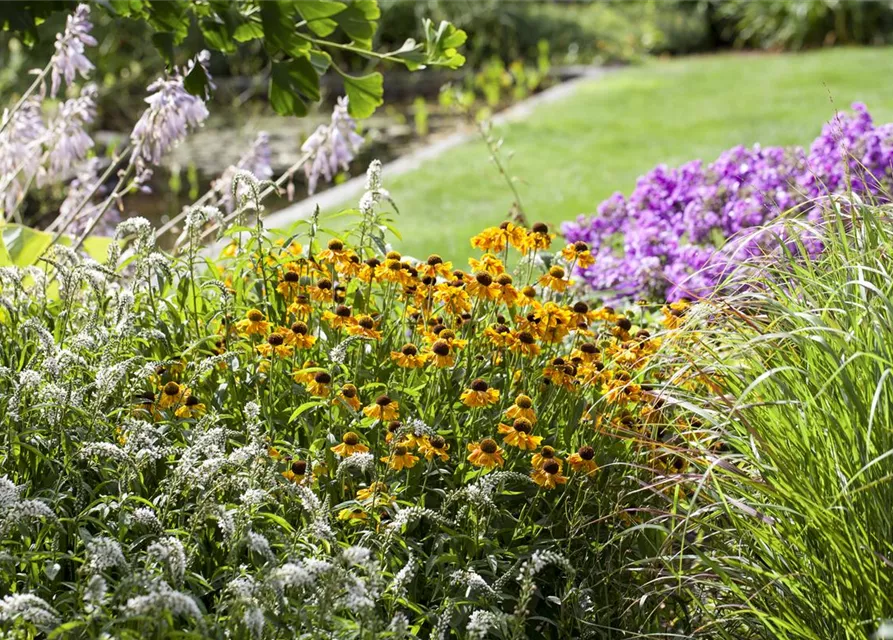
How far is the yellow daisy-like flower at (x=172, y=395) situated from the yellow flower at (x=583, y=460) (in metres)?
0.91

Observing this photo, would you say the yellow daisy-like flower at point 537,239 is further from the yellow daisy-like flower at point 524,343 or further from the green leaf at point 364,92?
the green leaf at point 364,92

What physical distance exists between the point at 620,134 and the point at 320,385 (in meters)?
6.89

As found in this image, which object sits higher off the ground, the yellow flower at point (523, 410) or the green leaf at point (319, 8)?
the green leaf at point (319, 8)

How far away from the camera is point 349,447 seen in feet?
8.11

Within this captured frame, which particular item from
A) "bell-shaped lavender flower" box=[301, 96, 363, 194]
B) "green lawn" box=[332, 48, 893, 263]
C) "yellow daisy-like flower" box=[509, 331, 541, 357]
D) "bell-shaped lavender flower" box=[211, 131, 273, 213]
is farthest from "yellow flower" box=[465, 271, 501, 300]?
"green lawn" box=[332, 48, 893, 263]

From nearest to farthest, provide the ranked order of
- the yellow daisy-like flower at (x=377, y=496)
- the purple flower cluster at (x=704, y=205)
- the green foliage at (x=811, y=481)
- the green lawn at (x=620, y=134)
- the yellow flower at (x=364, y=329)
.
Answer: the green foliage at (x=811, y=481) → the yellow daisy-like flower at (x=377, y=496) → the yellow flower at (x=364, y=329) → the purple flower cluster at (x=704, y=205) → the green lawn at (x=620, y=134)

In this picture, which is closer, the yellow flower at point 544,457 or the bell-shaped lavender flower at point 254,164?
the yellow flower at point 544,457

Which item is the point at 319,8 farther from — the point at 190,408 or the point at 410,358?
the point at 190,408

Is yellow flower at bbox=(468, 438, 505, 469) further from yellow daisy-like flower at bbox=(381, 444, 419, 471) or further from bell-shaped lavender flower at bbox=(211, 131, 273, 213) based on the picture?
bell-shaped lavender flower at bbox=(211, 131, 273, 213)

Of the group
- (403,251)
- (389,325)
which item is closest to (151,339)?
(389,325)

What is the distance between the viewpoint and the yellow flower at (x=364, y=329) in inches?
107

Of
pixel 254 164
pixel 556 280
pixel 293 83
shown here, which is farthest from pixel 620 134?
pixel 556 280

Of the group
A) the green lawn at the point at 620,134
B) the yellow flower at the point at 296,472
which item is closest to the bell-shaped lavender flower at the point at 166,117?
the yellow flower at the point at 296,472

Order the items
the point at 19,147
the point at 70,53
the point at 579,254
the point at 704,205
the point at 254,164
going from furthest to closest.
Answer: the point at 704,205, the point at 254,164, the point at 19,147, the point at 70,53, the point at 579,254
